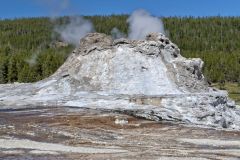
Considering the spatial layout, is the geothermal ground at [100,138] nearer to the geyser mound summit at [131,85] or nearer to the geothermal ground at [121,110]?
the geothermal ground at [121,110]

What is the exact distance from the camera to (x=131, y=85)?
3712 centimetres

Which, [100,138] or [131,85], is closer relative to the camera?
[100,138]

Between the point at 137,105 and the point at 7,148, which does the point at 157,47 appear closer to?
the point at 137,105

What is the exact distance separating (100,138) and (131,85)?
13.7 metres

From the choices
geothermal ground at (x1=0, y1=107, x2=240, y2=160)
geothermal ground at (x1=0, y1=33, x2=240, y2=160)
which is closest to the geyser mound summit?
geothermal ground at (x1=0, y1=33, x2=240, y2=160)

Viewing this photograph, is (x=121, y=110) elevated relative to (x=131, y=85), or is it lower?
lower

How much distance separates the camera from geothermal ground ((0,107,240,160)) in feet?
62.4

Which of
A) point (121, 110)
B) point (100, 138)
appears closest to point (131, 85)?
point (121, 110)

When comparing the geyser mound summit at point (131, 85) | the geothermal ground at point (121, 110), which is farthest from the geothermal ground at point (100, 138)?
the geyser mound summit at point (131, 85)

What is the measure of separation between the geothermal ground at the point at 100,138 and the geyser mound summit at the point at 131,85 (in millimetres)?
2669

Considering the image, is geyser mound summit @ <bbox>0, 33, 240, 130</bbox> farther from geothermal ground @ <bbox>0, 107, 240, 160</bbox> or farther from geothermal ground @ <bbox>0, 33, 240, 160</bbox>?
geothermal ground @ <bbox>0, 107, 240, 160</bbox>

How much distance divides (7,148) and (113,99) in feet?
52.9

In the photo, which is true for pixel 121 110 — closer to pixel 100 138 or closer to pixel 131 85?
pixel 131 85

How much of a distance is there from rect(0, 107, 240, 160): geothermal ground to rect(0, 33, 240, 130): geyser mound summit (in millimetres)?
2669
